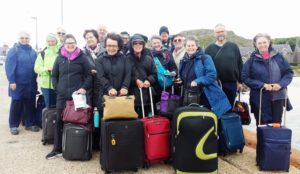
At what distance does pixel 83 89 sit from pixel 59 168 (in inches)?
47.3

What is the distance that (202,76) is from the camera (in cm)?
451

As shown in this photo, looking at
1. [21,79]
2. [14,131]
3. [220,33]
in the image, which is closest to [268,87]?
[220,33]

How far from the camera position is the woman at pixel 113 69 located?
175 inches

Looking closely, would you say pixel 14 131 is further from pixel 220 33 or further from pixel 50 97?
pixel 220 33

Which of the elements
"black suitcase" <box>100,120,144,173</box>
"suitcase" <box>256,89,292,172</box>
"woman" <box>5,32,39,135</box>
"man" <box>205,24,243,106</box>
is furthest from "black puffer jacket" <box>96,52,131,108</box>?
"woman" <box>5,32,39,135</box>

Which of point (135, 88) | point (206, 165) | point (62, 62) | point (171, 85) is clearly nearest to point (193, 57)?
point (171, 85)

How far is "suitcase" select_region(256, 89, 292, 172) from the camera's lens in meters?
4.10

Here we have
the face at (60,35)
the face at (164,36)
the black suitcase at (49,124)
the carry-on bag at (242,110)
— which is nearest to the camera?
the carry-on bag at (242,110)

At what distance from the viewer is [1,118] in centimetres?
777

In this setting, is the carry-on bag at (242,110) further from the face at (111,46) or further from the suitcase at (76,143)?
the suitcase at (76,143)

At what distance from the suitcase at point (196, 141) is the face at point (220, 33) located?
5.31 ft

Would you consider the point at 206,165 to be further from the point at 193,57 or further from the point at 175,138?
the point at 193,57

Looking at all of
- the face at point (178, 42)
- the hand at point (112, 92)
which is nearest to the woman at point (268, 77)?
the face at point (178, 42)

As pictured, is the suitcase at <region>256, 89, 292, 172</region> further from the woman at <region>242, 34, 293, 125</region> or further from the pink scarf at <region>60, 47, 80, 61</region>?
the pink scarf at <region>60, 47, 80, 61</region>
